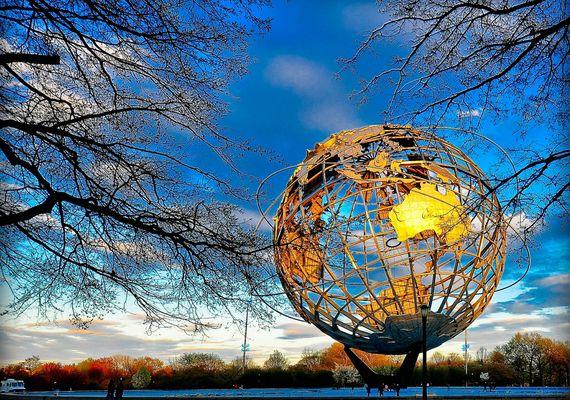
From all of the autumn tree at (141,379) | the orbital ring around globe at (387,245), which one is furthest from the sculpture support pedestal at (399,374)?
the autumn tree at (141,379)

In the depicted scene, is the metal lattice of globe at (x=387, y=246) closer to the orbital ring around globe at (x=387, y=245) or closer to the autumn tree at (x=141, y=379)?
the orbital ring around globe at (x=387, y=245)

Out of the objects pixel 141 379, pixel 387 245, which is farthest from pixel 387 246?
pixel 141 379

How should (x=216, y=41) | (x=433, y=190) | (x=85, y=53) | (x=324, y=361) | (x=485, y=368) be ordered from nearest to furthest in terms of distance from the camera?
(x=216, y=41) → (x=85, y=53) → (x=433, y=190) → (x=485, y=368) → (x=324, y=361)

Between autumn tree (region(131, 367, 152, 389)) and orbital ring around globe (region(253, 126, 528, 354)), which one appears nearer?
orbital ring around globe (region(253, 126, 528, 354))

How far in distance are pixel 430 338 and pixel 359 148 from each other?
13.9 feet

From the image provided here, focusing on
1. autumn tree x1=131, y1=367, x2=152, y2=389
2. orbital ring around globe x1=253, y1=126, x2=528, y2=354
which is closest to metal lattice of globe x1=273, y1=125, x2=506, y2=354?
orbital ring around globe x1=253, y1=126, x2=528, y2=354

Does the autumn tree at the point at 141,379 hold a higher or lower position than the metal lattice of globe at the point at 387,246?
lower

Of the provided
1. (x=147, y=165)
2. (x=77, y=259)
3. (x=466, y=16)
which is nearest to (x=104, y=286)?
(x=77, y=259)

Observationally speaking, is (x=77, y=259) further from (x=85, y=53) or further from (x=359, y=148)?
(x=359, y=148)

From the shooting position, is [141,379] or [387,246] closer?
[387,246]

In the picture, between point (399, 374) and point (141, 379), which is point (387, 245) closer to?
point (399, 374)

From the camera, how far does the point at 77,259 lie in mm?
5738

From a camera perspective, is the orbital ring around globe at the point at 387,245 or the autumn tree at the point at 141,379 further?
the autumn tree at the point at 141,379

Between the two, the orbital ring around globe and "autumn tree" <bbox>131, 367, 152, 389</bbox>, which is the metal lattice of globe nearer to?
the orbital ring around globe
